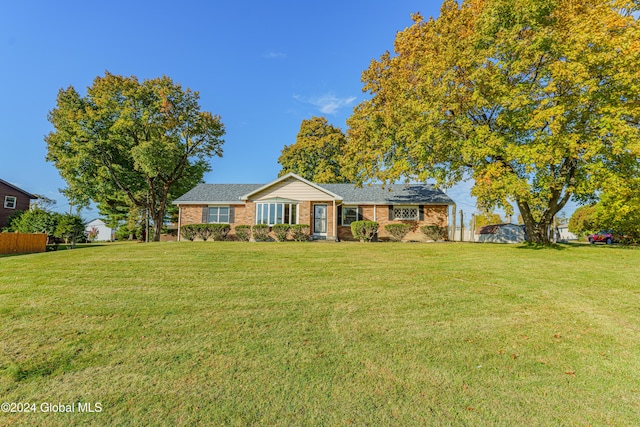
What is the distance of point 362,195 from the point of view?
77.8 feet

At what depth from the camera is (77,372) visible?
379 cm

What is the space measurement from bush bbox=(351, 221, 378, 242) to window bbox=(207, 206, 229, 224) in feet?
31.2

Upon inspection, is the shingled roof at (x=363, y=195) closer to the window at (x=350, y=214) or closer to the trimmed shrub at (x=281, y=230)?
the window at (x=350, y=214)

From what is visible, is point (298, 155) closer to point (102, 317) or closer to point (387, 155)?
point (387, 155)

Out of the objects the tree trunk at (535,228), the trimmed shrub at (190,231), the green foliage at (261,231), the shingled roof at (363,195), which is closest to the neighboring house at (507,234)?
the shingled roof at (363,195)

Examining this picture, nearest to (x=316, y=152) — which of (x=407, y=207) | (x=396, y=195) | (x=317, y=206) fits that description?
(x=396, y=195)

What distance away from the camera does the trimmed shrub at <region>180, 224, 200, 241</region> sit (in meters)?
21.9

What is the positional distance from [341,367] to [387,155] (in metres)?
14.6

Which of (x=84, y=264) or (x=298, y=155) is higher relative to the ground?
(x=298, y=155)

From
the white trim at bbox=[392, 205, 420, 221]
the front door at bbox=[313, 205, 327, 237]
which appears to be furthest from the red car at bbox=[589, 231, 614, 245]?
the front door at bbox=[313, 205, 327, 237]

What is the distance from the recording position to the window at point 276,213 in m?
21.0

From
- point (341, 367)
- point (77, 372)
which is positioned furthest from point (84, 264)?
point (341, 367)

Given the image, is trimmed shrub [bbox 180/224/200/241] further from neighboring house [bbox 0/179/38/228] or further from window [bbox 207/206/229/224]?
neighboring house [bbox 0/179/38/228]

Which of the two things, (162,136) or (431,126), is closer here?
(431,126)
